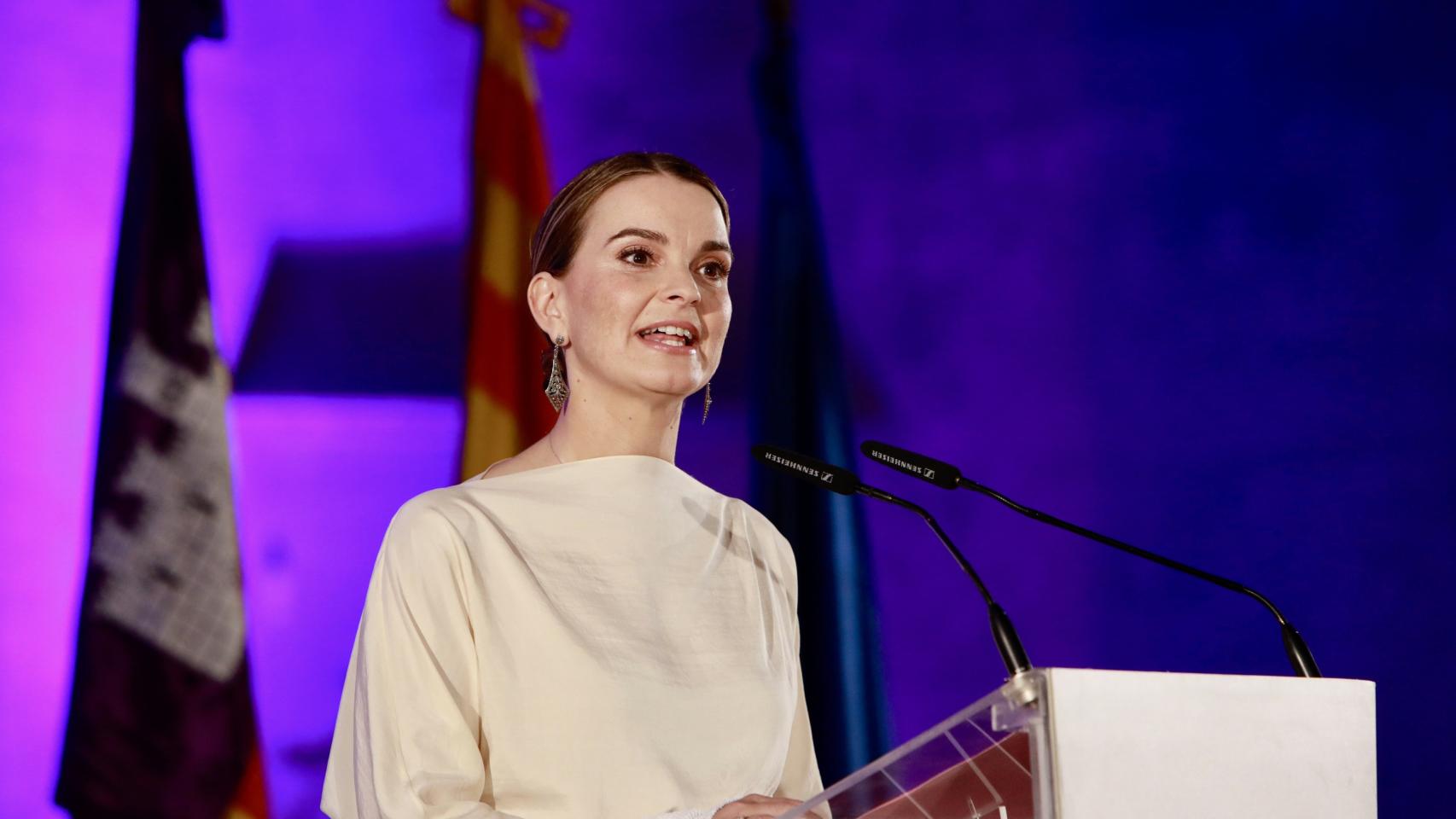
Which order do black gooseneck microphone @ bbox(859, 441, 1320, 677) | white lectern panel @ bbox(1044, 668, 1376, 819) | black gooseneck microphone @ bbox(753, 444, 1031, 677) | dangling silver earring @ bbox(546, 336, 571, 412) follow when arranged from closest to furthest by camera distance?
white lectern panel @ bbox(1044, 668, 1376, 819) < black gooseneck microphone @ bbox(753, 444, 1031, 677) < black gooseneck microphone @ bbox(859, 441, 1320, 677) < dangling silver earring @ bbox(546, 336, 571, 412)

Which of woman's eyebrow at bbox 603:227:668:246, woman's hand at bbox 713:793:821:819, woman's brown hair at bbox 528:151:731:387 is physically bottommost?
woman's hand at bbox 713:793:821:819

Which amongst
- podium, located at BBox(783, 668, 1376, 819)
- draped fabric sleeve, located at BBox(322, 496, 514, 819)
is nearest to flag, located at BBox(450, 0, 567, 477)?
draped fabric sleeve, located at BBox(322, 496, 514, 819)

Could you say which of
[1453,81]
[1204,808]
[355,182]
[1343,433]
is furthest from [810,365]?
[1204,808]

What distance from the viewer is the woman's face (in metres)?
1.79

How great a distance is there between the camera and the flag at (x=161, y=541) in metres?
2.47

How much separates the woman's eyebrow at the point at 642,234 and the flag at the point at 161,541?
3.92 ft

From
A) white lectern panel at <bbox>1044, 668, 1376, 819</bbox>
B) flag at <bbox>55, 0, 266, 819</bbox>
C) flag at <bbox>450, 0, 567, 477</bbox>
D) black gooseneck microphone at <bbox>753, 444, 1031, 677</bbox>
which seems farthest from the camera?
flag at <bbox>450, 0, 567, 477</bbox>

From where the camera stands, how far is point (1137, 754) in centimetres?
102

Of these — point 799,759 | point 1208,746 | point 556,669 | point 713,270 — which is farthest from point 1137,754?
point 713,270

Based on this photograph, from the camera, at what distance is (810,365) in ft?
10.8

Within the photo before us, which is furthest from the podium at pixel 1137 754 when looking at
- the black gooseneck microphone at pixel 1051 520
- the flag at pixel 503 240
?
the flag at pixel 503 240

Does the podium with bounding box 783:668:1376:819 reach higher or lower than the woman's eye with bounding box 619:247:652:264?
lower

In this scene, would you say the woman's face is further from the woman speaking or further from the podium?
the podium

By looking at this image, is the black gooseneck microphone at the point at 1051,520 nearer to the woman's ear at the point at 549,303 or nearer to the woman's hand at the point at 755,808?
the woman's hand at the point at 755,808
